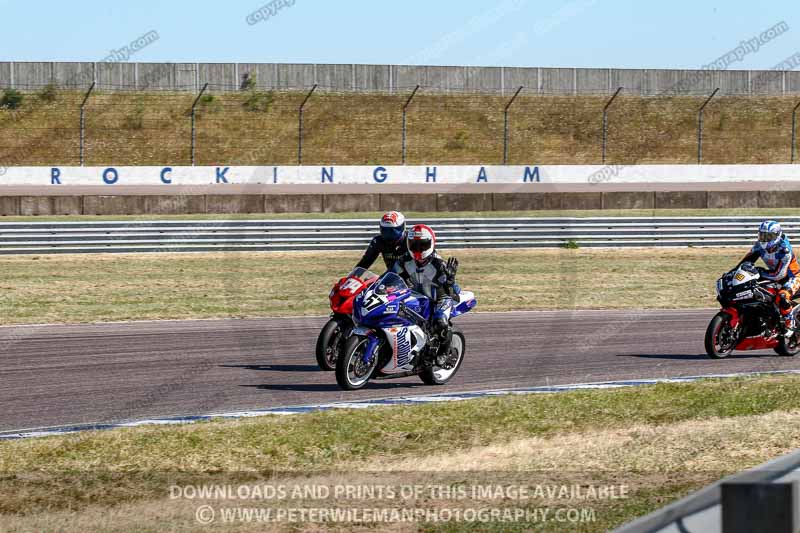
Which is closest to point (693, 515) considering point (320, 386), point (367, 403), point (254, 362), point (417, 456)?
point (417, 456)

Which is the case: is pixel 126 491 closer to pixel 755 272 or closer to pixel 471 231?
pixel 755 272

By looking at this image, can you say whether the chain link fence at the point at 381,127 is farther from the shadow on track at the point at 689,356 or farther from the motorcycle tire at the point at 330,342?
the motorcycle tire at the point at 330,342

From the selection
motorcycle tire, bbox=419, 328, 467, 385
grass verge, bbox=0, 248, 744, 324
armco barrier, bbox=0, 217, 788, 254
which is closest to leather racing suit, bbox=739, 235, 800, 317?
motorcycle tire, bbox=419, 328, 467, 385

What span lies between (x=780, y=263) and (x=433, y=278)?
4.66m

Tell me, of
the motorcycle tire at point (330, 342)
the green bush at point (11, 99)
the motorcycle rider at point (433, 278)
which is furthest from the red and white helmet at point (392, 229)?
the green bush at point (11, 99)

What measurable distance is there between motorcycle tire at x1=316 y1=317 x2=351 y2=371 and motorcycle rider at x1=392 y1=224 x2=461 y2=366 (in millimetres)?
828

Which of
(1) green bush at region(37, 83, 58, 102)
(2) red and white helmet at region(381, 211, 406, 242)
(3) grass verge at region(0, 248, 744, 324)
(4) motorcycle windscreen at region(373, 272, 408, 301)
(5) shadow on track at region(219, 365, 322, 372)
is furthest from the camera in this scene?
(1) green bush at region(37, 83, 58, 102)

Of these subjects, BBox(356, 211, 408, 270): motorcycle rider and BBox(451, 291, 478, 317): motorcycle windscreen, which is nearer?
BBox(356, 211, 408, 270): motorcycle rider

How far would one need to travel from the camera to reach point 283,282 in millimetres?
22688

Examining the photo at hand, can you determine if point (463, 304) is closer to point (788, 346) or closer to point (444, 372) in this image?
point (444, 372)

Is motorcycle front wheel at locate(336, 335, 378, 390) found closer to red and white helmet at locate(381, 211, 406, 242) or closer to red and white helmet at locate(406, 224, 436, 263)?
red and white helmet at locate(406, 224, 436, 263)

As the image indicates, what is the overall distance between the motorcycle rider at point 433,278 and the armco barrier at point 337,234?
16064mm

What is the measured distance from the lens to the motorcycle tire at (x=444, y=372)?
1155cm

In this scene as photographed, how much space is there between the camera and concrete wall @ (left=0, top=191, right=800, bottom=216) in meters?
31.1
